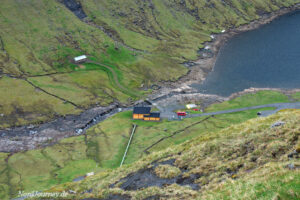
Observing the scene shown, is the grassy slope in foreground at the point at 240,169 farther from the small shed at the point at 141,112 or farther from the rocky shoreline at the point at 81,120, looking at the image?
the small shed at the point at 141,112

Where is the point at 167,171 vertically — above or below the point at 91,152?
above

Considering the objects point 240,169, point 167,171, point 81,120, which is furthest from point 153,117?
point 240,169

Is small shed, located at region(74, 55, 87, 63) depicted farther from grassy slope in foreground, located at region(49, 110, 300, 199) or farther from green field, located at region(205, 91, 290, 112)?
grassy slope in foreground, located at region(49, 110, 300, 199)

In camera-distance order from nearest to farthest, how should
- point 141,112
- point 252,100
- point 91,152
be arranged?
point 91,152 < point 141,112 < point 252,100

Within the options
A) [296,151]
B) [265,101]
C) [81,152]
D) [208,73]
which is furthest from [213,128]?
[296,151]

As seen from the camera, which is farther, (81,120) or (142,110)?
(81,120)

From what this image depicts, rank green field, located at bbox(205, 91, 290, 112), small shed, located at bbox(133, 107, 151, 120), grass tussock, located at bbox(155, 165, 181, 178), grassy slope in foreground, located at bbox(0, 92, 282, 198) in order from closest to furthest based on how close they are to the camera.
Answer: grass tussock, located at bbox(155, 165, 181, 178) < grassy slope in foreground, located at bbox(0, 92, 282, 198) < small shed, located at bbox(133, 107, 151, 120) < green field, located at bbox(205, 91, 290, 112)

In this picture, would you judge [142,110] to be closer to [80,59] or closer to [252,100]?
[252,100]

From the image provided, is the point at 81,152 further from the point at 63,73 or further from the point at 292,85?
the point at 292,85

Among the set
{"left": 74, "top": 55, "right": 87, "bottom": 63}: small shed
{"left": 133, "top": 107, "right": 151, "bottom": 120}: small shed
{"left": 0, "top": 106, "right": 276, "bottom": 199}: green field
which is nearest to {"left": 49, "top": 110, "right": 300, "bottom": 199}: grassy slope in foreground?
{"left": 0, "top": 106, "right": 276, "bottom": 199}: green field
